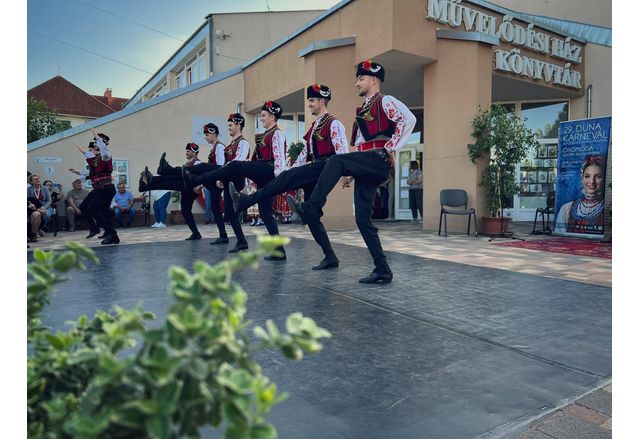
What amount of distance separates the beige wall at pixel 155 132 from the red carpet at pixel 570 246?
345 inches

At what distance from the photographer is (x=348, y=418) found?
1607 millimetres

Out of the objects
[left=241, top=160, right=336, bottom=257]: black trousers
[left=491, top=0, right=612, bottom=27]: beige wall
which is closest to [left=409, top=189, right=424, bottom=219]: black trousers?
[left=491, top=0, right=612, bottom=27]: beige wall

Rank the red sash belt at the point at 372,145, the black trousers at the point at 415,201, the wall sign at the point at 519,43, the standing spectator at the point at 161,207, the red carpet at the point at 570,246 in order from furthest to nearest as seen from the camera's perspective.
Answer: the black trousers at the point at 415,201 < the standing spectator at the point at 161,207 < the wall sign at the point at 519,43 < the red carpet at the point at 570,246 < the red sash belt at the point at 372,145

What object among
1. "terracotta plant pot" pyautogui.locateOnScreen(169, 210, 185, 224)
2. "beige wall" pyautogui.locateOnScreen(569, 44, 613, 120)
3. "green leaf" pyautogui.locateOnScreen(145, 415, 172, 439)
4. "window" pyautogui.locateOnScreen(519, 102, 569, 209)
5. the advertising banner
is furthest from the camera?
"terracotta plant pot" pyautogui.locateOnScreen(169, 210, 185, 224)

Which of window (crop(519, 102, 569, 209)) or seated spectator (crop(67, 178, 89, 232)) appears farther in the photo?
window (crop(519, 102, 569, 209))

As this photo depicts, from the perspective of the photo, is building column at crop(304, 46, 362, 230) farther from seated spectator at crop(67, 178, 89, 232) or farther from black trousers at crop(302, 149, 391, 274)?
seated spectator at crop(67, 178, 89, 232)

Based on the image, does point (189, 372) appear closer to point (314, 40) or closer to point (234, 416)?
point (234, 416)

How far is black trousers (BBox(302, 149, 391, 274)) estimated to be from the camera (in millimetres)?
4000

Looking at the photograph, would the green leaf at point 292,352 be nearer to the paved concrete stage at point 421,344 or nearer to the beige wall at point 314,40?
the paved concrete stage at point 421,344

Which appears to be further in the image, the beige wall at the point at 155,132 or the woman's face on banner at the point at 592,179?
the beige wall at the point at 155,132

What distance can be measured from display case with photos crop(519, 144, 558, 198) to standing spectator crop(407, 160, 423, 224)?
2643 millimetres

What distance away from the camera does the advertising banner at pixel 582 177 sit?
26.1ft

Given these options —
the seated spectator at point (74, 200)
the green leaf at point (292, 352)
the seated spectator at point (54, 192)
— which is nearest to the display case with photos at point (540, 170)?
the seated spectator at point (74, 200)
